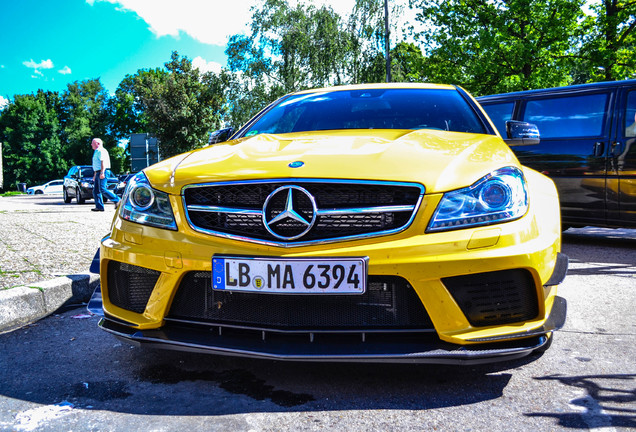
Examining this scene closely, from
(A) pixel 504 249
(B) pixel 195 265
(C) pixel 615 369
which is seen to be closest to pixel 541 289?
(A) pixel 504 249

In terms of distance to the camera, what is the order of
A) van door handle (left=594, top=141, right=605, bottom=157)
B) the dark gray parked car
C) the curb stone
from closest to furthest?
the curb stone → van door handle (left=594, top=141, right=605, bottom=157) → the dark gray parked car

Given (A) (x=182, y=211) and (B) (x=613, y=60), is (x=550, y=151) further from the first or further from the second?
(B) (x=613, y=60)

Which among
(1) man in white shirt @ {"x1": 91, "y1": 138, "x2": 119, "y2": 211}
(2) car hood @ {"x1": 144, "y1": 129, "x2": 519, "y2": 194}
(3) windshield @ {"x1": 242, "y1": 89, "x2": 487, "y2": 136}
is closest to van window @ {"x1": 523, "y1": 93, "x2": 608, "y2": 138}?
(3) windshield @ {"x1": 242, "y1": 89, "x2": 487, "y2": 136}

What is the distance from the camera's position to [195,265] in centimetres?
233

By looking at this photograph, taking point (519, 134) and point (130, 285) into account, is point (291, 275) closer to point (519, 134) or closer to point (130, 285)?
point (130, 285)

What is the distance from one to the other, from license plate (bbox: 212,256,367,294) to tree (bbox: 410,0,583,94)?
66.3ft

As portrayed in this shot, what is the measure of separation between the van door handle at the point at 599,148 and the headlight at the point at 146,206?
5.62 metres

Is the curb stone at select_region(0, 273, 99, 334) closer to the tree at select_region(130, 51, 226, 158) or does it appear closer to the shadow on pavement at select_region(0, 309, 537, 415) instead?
the shadow on pavement at select_region(0, 309, 537, 415)

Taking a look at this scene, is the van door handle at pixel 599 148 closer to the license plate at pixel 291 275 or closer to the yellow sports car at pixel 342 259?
the yellow sports car at pixel 342 259

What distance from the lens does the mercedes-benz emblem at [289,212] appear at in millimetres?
2297

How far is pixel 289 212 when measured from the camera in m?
2.30

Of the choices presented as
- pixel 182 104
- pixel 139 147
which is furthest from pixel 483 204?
pixel 182 104

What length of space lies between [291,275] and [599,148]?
5.58 meters

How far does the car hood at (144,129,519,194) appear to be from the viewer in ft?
7.70
